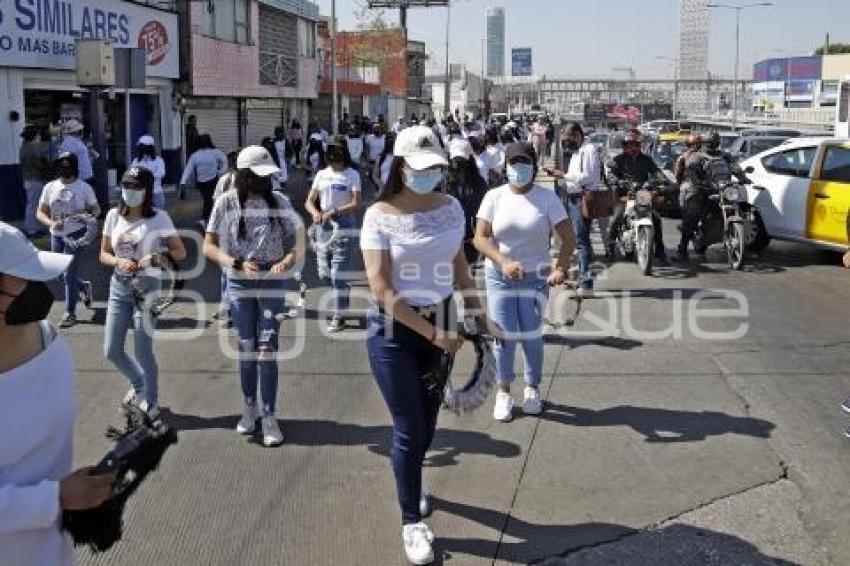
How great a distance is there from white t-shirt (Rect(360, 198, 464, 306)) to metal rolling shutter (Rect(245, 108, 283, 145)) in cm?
2533

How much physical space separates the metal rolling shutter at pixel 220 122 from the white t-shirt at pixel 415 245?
20823 mm

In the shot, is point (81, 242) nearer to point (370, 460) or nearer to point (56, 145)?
point (370, 460)

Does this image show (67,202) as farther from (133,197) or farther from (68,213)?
(133,197)

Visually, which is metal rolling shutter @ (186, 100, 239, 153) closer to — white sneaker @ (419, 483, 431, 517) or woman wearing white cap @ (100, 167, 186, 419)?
woman wearing white cap @ (100, 167, 186, 419)

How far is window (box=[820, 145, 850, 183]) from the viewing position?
37.0 feet

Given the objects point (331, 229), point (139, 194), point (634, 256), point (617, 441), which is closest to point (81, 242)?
point (331, 229)

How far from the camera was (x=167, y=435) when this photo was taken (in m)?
2.67

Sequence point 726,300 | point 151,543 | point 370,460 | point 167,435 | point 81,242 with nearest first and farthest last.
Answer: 1. point 167,435
2. point 151,543
3. point 370,460
4. point 81,242
5. point 726,300

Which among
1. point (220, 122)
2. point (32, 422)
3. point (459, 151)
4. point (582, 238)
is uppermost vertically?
point (220, 122)

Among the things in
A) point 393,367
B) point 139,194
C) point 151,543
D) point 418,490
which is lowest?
point 151,543

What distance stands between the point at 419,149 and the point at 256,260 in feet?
5.99

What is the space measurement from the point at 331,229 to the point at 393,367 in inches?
194

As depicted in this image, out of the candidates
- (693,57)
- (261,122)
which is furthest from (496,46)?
(261,122)

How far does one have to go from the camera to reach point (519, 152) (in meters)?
5.96
